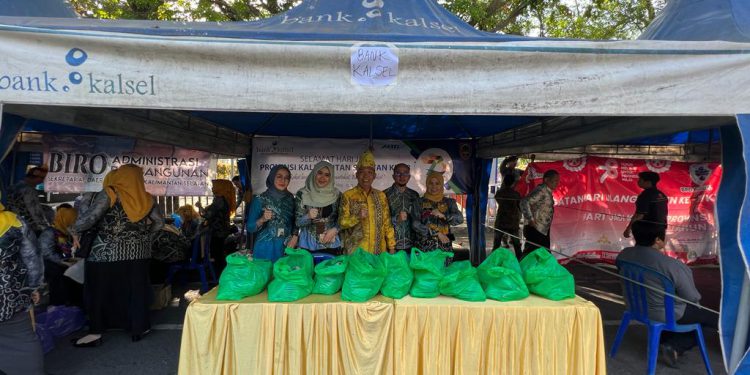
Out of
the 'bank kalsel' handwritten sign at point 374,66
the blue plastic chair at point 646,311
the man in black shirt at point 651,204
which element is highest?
the 'bank kalsel' handwritten sign at point 374,66

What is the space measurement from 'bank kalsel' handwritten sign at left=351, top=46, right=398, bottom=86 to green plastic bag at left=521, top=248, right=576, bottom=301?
133 centimetres

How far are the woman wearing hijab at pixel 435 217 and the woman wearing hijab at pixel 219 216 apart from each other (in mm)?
2779

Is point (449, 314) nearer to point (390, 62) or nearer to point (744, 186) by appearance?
point (390, 62)

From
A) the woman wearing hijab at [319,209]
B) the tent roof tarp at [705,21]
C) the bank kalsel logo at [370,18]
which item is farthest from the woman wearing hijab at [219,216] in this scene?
the tent roof tarp at [705,21]

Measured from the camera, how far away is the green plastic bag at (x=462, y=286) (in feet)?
7.11

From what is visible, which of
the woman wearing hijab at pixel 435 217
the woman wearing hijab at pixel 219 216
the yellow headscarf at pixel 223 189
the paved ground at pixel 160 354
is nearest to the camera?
the paved ground at pixel 160 354

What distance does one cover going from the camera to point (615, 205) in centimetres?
606

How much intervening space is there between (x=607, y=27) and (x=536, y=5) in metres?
3.30

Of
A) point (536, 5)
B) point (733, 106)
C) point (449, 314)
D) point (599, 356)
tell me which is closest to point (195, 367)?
point (449, 314)

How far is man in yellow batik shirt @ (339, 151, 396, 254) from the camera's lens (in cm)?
326

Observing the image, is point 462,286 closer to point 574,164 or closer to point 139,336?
point 139,336

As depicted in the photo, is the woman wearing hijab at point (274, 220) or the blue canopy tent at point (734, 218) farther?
the woman wearing hijab at point (274, 220)

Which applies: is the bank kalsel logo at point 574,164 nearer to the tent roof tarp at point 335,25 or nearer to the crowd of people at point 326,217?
the crowd of people at point 326,217

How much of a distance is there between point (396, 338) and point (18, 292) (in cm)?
216
